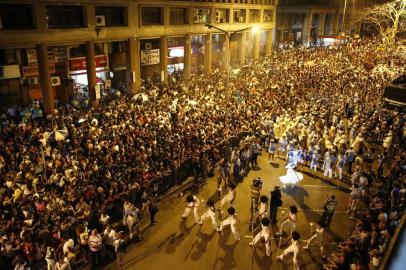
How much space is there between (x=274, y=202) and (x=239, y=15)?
37.5 meters

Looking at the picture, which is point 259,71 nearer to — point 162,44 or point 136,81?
point 162,44

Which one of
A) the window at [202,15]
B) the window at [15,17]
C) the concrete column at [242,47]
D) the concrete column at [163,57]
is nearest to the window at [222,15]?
the window at [202,15]

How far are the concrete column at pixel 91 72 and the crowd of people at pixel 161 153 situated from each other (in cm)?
344

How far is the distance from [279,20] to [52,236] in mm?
62862

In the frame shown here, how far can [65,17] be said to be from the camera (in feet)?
80.8

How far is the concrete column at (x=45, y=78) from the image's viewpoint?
22797 millimetres

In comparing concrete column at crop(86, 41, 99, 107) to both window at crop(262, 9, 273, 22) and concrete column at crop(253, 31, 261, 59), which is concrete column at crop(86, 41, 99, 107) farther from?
window at crop(262, 9, 273, 22)

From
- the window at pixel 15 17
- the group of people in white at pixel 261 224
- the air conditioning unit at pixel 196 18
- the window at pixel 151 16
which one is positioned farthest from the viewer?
the air conditioning unit at pixel 196 18

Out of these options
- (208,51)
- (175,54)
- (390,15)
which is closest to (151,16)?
(175,54)

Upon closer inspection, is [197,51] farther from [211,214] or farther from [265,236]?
[265,236]

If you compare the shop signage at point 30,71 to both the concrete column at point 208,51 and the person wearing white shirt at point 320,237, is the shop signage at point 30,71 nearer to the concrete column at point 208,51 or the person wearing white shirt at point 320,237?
the concrete column at point 208,51

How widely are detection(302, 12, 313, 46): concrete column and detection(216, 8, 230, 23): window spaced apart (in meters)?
28.2

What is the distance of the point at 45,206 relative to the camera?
37.8 ft

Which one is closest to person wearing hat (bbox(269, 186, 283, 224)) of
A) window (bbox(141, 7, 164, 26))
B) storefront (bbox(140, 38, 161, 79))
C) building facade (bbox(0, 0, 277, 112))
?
building facade (bbox(0, 0, 277, 112))
